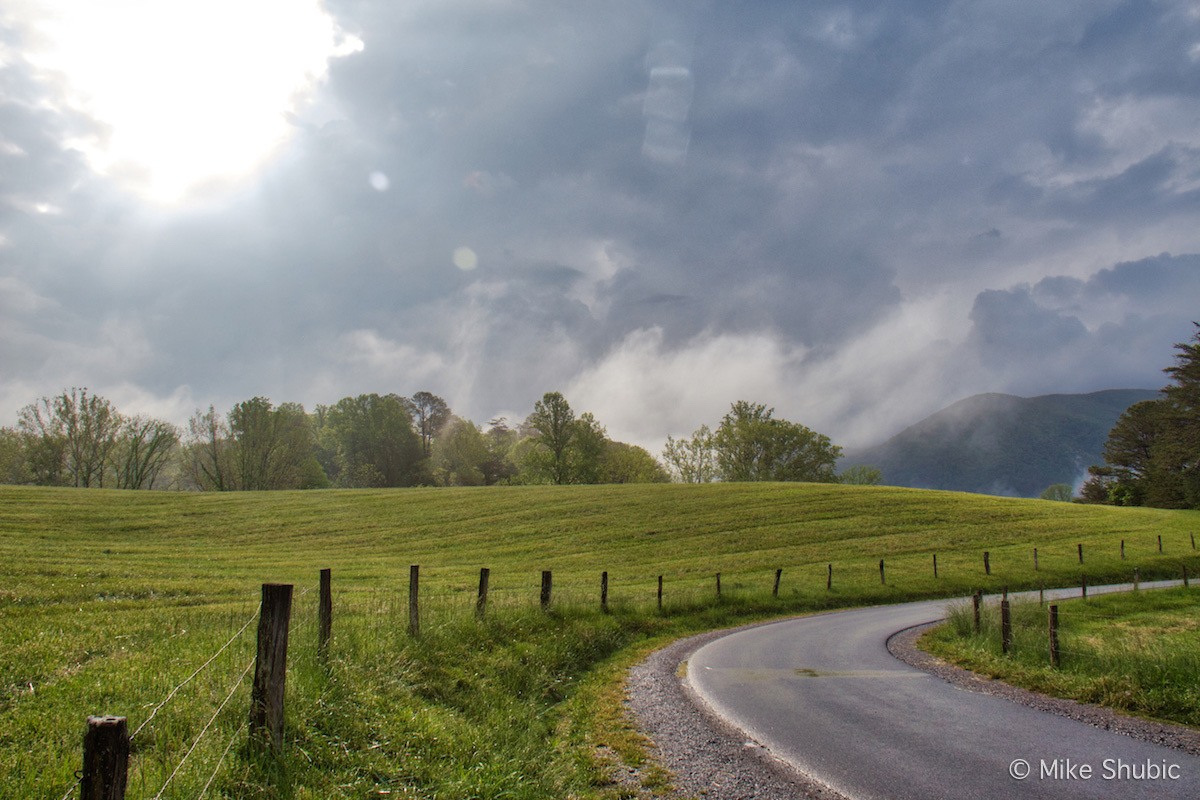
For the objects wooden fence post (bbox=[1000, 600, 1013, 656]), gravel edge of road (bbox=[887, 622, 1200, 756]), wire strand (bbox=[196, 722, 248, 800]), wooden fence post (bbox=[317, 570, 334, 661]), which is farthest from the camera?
wooden fence post (bbox=[1000, 600, 1013, 656])

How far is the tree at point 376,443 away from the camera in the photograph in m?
103

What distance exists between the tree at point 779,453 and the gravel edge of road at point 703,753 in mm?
99597

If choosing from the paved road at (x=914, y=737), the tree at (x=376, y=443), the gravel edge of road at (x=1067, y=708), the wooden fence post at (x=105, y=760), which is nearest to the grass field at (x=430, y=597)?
the wooden fence post at (x=105, y=760)

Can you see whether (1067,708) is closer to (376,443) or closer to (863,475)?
(376,443)

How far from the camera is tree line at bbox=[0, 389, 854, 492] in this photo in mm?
83312

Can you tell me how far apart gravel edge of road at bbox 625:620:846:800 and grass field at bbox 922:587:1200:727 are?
707 cm

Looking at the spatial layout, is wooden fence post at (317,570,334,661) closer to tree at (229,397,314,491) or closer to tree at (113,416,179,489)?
tree at (229,397,314,491)

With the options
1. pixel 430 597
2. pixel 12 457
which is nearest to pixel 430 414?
pixel 12 457

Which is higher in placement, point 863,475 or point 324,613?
point 324,613

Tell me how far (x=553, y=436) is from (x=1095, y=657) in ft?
282

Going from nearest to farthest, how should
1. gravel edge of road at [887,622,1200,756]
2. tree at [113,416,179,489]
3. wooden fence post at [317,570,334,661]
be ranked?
gravel edge of road at [887,622,1200,756] → wooden fence post at [317,570,334,661] → tree at [113,416,179,489]

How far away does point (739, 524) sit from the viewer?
169 ft

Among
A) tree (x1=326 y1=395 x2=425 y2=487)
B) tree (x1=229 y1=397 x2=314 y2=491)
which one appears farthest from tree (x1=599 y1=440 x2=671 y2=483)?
tree (x1=229 y1=397 x2=314 y2=491)

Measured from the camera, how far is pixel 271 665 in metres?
6.32
